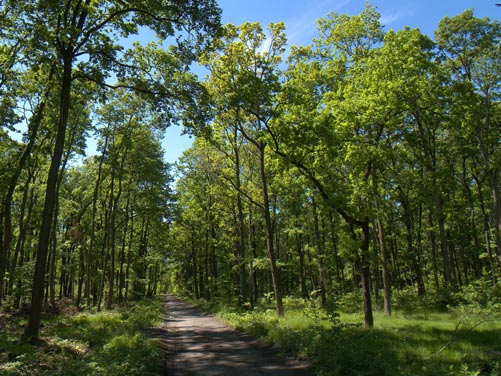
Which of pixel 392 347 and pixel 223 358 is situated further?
pixel 223 358

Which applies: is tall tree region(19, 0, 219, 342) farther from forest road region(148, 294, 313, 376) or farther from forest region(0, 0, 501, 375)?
forest road region(148, 294, 313, 376)

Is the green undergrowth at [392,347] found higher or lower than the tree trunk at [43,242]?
lower

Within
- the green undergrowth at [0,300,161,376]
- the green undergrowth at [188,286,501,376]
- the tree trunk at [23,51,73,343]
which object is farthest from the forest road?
the tree trunk at [23,51,73,343]

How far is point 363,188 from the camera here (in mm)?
13031

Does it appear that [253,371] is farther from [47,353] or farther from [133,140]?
[133,140]

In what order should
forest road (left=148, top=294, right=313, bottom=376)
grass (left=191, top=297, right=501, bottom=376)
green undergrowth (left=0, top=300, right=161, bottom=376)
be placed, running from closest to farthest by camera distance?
grass (left=191, top=297, right=501, bottom=376) → green undergrowth (left=0, top=300, right=161, bottom=376) → forest road (left=148, top=294, right=313, bottom=376)

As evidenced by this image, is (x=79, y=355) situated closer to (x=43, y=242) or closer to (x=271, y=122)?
(x=43, y=242)

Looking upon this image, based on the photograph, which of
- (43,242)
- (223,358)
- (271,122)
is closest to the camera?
(223,358)

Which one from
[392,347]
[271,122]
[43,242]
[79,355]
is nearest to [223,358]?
[79,355]

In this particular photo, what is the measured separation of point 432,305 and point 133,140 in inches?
860

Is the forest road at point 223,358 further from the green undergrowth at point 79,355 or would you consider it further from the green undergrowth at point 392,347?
the green undergrowth at point 79,355

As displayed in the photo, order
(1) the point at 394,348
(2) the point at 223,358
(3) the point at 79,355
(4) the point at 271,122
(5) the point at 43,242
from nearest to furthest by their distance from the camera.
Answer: (1) the point at 394,348 < (3) the point at 79,355 < (2) the point at 223,358 < (5) the point at 43,242 < (4) the point at 271,122

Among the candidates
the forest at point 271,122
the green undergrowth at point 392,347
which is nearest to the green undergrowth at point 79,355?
the forest at point 271,122

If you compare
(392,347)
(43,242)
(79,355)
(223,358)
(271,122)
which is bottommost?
(223,358)
